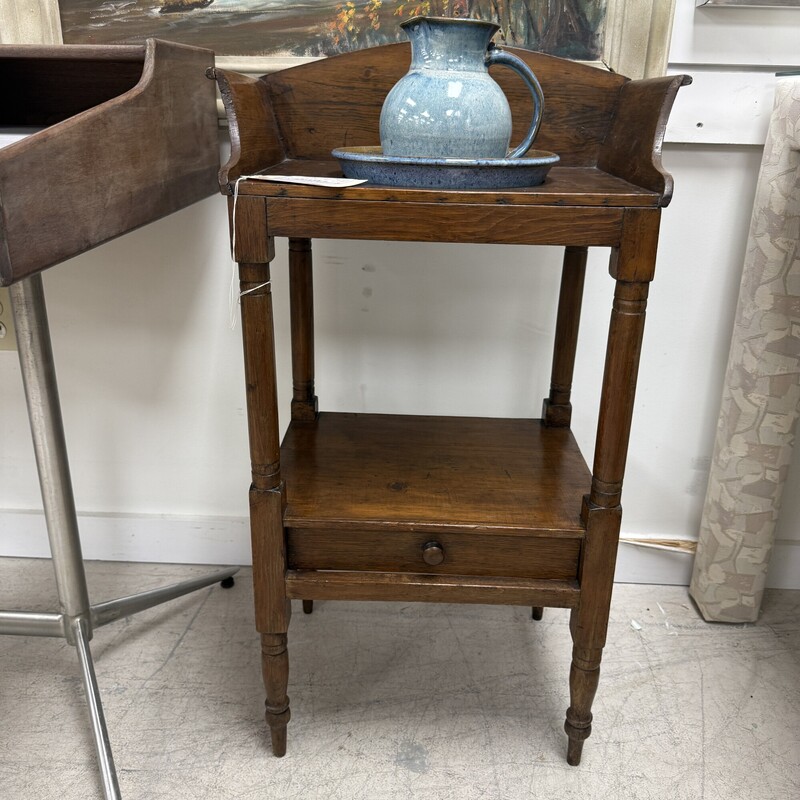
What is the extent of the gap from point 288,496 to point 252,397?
19cm

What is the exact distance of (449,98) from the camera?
947 mm

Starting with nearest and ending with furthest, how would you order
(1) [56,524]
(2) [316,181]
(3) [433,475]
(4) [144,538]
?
(2) [316,181] → (3) [433,475] → (1) [56,524] → (4) [144,538]

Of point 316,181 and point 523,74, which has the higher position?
point 523,74

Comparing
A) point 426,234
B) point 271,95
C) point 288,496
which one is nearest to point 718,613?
point 288,496

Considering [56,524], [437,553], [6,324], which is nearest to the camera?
[437,553]

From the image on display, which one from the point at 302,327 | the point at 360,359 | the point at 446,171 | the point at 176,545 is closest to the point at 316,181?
the point at 446,171

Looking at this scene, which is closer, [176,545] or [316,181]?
[316,181]

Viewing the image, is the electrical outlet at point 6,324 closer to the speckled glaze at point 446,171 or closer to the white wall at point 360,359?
the white wall at point 360,359

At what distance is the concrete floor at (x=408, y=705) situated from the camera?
Result: 1209mm

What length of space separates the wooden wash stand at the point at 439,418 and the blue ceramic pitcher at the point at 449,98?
8 cm

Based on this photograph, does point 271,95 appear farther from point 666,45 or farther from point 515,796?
point 515,796

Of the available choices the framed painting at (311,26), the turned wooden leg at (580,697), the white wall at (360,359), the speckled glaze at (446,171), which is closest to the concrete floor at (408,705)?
the turned wooden leg at (580,697)

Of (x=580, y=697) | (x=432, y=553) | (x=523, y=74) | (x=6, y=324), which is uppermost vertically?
(x=523, y=74)

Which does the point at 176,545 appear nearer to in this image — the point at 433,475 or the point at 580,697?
the point at 433,475
